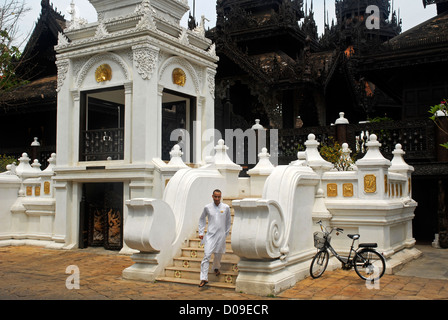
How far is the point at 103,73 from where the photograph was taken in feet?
41.4

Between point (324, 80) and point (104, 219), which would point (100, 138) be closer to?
point (104, 219)

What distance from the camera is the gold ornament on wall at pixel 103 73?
41.1 ft

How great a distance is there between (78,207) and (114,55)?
398 centimetres

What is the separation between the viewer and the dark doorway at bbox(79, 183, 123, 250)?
1238 centimetres

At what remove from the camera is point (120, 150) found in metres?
12.3

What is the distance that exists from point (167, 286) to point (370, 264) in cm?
344

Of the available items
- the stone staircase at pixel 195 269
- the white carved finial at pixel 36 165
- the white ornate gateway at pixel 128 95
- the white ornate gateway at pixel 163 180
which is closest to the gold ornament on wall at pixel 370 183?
the white ornate gateway at pixel 163 180

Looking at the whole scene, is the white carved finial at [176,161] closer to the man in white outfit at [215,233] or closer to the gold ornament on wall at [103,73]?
the gold ornament on wall at [103,73]

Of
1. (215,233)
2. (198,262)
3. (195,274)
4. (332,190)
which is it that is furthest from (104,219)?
(332,190)

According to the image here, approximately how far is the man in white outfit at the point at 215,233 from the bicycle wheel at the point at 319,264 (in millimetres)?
1591

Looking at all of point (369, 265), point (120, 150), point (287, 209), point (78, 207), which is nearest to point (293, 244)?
point (287, 209)

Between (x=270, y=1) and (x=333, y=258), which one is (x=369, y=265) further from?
(x=270, y=1)

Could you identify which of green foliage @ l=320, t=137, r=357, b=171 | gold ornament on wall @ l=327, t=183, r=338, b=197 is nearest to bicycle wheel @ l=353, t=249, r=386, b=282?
gold ornament on wall @ l=327, t=183, r=338, b=197

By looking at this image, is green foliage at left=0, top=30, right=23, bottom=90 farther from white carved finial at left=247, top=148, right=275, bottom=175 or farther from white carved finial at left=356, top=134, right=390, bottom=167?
→ white carved finial at left=356, top=134, right=390, bottom=167
